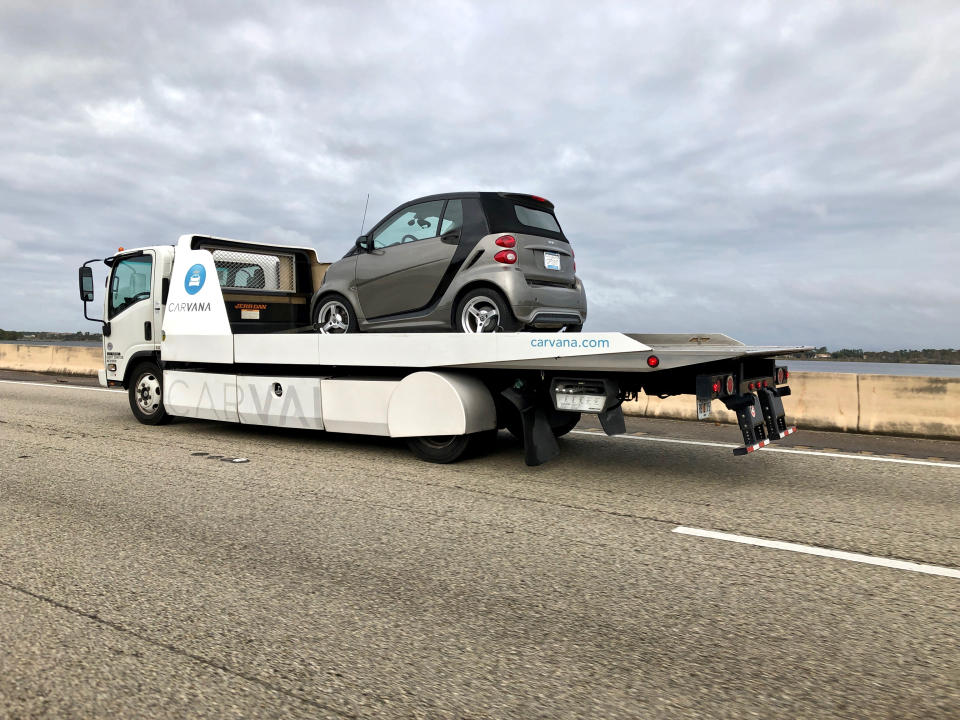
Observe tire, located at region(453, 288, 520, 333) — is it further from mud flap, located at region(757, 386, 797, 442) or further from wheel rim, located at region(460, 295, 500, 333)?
mud flap, located at region(757, 386, 797, 442)

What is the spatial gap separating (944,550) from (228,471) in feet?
18.3

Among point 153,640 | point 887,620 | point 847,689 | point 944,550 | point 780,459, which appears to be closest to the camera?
point 847,689

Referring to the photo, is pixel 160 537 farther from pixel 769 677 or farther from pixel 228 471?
pixel 769 677

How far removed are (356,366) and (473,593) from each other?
165 inches

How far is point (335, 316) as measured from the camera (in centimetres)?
856

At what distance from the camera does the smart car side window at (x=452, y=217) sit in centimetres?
742

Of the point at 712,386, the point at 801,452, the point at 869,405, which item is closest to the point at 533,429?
the point at 712,386

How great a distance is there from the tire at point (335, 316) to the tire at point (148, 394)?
2538 millimetres

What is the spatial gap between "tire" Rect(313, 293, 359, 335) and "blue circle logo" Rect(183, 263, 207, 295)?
144 cm

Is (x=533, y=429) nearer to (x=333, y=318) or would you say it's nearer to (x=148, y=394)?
(x=333, y=318)

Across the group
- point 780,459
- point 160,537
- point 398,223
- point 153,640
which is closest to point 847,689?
point 153,640

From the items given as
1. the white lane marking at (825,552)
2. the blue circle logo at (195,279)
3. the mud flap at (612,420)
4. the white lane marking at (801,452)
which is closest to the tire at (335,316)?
the blue circle logo at (195,279)

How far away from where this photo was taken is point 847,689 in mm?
2719

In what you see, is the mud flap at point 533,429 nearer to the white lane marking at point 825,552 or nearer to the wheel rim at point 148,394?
the white lane marking at point 825,552
